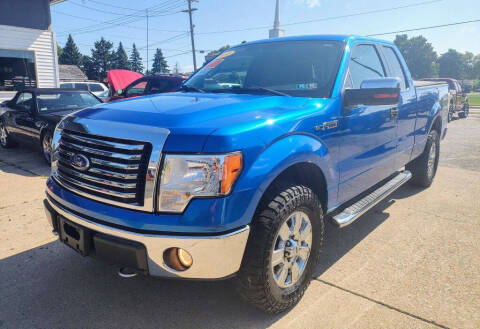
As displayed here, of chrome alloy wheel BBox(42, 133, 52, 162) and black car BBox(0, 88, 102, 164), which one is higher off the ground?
black car BBox(0, 88, 102, 164)

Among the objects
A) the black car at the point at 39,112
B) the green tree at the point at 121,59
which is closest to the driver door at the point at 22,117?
the black car at the point at 39,112

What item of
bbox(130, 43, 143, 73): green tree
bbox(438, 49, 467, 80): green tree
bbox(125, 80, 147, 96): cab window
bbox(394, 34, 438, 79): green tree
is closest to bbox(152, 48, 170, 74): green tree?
bbox(130, 43, 143, 73): green tree

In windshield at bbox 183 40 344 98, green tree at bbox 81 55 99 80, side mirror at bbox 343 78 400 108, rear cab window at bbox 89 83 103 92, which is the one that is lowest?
Answer: side mirror at bbox 343 78 400 108

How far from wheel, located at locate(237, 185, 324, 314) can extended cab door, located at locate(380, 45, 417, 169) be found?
1.89 metres

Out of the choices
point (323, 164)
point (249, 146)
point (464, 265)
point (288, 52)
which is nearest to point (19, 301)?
point (249, 146)

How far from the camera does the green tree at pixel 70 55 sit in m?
82.6

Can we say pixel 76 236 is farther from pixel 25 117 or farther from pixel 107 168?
pixel 25 117

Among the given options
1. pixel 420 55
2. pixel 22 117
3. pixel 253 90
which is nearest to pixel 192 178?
pixel 253 90

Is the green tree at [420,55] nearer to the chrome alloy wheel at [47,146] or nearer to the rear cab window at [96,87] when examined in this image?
the rear cab window at [96,87]

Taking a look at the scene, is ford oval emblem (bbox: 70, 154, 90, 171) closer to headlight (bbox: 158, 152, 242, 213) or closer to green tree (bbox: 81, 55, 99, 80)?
headlight (bbox: 158, 152, 242, 213)

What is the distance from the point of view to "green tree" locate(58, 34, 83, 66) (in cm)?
8256

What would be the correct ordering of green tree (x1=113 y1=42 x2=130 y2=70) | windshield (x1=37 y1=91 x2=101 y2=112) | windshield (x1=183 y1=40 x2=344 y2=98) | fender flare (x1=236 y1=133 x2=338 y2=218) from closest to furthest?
fender flare (x1=236 y1=133 x2=338 y2=218)
windshield (x1=183 y1=40 x2=344 y2=98)
windshield (x1=37 y1=91 x2=101 y2=112)
green tree (x1=113 y1=42 x2=130 y2=70)

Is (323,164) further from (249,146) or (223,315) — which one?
(223,315)

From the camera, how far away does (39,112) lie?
6.96 meters
